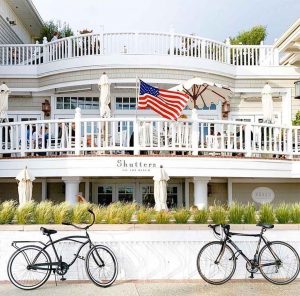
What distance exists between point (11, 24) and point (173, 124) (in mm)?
11953

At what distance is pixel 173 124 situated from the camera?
1384cm

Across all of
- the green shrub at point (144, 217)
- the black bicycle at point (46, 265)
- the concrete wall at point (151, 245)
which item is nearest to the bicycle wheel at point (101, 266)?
the black bicycle at point (46, 265)

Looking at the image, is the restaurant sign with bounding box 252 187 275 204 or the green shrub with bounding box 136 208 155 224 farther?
the restaurant sign with bounding box 252 187 275 204

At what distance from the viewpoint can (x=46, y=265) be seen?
8.27m

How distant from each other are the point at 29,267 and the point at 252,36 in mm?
38128

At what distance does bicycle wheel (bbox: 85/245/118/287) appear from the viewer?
27.2 feet

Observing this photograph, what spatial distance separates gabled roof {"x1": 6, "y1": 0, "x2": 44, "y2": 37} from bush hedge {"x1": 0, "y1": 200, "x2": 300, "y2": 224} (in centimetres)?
1562

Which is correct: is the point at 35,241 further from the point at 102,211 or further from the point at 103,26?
the point at 103,26

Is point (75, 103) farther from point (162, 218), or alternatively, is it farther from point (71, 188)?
point (162, 218)

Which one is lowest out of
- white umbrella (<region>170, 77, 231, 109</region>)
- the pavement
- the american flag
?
the pavement

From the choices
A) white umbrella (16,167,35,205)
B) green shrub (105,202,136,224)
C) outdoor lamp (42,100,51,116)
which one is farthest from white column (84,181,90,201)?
green shrub (105,202,136,224)

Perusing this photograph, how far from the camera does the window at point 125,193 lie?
16.4 meters

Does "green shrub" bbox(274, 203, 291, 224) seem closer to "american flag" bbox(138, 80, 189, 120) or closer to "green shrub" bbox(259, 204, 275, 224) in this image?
"green shrub" bbox(259, 204, 275, 224)

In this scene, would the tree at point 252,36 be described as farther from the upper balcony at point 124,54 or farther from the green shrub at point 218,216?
the green shrub at point 218,216
